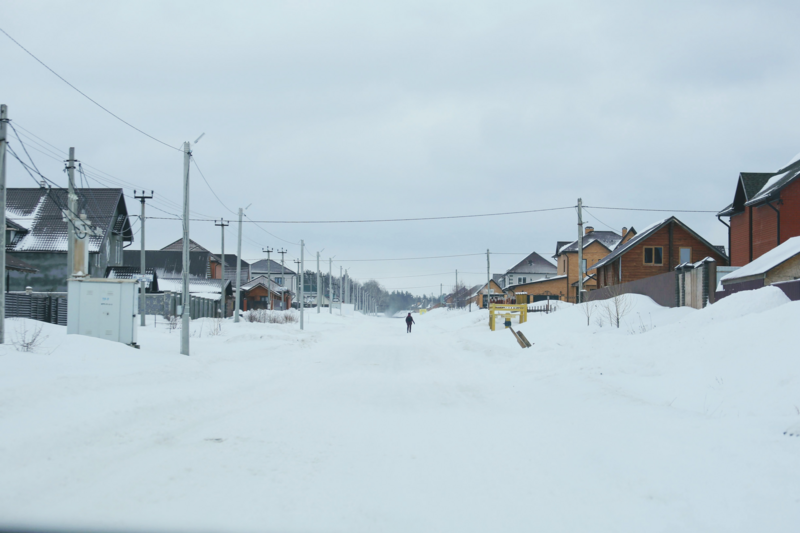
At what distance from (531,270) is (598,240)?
118 feet

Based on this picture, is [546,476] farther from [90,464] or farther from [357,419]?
[90,464]

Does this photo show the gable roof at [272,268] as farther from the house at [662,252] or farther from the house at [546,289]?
the house at [662,252]

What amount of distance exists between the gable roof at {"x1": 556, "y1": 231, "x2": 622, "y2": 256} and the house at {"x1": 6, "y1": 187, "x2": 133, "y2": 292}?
150ft

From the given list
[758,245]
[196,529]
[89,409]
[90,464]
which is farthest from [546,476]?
[758,245]

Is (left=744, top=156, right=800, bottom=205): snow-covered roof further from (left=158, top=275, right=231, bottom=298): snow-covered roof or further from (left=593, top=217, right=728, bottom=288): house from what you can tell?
(left=158, top=275, right=231, bottom=298): snow-covered roof

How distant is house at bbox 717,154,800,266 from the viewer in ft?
A: 90.2

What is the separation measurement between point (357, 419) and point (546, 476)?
3719mm

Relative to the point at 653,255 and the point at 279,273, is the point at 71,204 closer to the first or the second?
the point at 653,255

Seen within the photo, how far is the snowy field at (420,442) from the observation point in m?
5.10

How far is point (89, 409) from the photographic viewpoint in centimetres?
881

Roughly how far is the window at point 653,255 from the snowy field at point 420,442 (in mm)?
28289

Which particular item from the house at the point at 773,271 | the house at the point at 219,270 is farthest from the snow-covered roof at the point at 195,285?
the house at the point at 773,271

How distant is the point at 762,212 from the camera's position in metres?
29.9

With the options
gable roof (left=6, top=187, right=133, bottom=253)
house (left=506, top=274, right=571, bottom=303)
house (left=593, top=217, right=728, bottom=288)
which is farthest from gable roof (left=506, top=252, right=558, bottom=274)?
gable roof (left=6, top=187, right=133, bottom=253)
